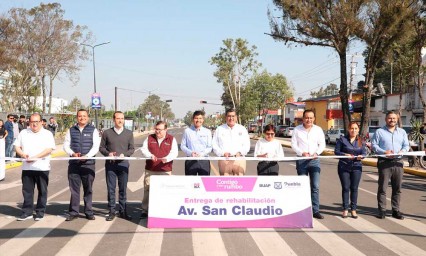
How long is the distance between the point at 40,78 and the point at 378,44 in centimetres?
3255

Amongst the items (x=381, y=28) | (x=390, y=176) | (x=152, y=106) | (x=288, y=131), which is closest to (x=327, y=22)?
(x=381, y=28)

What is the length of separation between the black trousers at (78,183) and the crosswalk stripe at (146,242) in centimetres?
106

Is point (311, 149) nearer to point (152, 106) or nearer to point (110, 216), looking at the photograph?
point (110, 216)

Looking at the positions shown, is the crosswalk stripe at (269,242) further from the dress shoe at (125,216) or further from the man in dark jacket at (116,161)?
the man in dark jacket at (116,161)

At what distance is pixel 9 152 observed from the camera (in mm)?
16688

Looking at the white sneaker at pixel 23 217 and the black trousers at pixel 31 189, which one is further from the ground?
the black trousers at pixel 31 189

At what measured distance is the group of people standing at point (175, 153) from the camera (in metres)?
6.93

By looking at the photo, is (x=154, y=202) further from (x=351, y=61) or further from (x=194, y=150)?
(x=351, y=61)

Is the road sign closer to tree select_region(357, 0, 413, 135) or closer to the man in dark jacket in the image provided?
tree select_region(357, 0, 413, 135)

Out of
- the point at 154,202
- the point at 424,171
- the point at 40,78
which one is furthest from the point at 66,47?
the point at 154,202

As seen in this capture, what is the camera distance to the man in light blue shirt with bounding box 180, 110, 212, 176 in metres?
7.02

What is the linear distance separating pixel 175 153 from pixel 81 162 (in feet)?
5.15

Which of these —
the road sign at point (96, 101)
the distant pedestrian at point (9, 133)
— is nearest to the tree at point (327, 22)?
the distant pedestrian at point (9, 133)

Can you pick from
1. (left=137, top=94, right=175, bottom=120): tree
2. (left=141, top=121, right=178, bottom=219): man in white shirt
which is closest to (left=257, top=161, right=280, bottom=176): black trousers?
(left=141, top=121, right=178, bottom=219): man in white shirt
